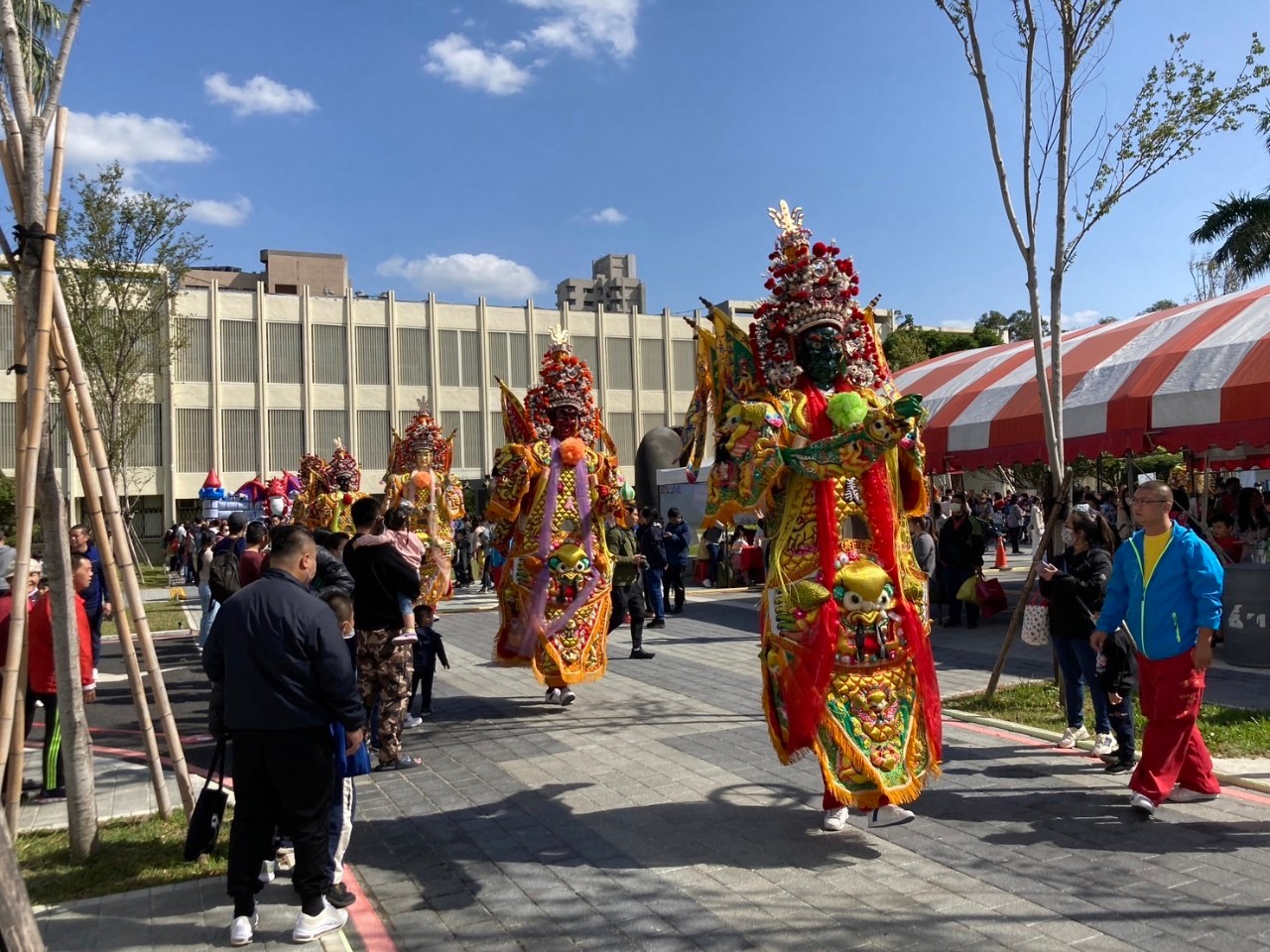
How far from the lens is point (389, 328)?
42375mm

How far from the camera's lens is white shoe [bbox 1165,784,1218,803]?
16.6ft

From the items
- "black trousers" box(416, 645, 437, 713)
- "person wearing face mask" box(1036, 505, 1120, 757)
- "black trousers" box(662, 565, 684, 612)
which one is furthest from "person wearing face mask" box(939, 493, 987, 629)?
"black trousers" box(416, 645, 437, 713)

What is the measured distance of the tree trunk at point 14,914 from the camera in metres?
2.83

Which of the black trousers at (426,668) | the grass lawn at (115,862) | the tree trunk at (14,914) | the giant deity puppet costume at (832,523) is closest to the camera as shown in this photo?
the tree trunk at (14,914)

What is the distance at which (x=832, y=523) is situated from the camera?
4.74 metres

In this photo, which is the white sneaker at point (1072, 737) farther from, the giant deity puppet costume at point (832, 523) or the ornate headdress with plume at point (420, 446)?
the ornate headdress with plume at point (420, 446)

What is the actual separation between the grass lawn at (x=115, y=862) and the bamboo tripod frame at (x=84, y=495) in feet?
0.89

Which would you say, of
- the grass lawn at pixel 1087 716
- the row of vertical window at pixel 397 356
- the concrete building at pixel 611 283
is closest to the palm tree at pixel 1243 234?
the grass lawn at pixel 1087 716

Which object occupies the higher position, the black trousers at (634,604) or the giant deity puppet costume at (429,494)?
the giant deity puppet costume at (429,494)

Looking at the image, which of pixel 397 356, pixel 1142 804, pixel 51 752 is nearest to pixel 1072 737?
pixel 1142 804

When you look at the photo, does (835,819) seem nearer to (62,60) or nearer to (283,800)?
(283,800)

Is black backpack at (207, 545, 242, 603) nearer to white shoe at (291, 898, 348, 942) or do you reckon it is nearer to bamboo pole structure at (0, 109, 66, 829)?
bamboo pole structure at (0, 109, 66, 829)

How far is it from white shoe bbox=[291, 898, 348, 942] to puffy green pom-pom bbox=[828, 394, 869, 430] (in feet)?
9.92

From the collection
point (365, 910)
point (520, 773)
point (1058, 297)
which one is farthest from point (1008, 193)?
point (365, 910)
